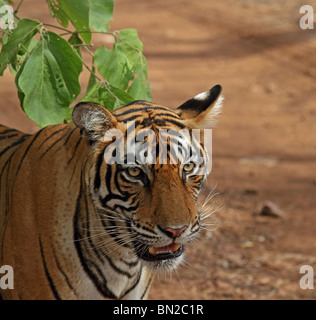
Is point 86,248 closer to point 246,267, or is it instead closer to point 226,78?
point 246,267

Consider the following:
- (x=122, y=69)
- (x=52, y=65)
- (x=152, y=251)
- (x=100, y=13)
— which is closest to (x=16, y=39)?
(x=52, y=65)

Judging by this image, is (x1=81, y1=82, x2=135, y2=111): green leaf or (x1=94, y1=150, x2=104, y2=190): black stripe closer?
(x1=94, y1=150, x2=104, y2=190): black stripe

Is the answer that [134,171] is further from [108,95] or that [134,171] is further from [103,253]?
[108,95]

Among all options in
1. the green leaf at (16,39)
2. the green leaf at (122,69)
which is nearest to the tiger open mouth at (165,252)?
the green leaf at (122,69)

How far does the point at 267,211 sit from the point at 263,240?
493 millimetres

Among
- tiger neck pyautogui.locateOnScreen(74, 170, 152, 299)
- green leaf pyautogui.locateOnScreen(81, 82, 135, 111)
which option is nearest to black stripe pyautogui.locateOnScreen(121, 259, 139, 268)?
tiger neck pyautogui.locateOnScreen(74, 170, 152, 299)

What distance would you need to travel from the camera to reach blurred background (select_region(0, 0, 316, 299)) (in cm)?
517

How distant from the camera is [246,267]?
17.2 ft

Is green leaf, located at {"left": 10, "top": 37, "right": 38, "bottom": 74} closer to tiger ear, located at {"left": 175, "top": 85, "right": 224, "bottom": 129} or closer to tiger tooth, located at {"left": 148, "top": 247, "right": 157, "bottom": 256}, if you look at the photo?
tiger ear, located at {"left": 175, "top": 85, "right": 224, "bottom": 129}

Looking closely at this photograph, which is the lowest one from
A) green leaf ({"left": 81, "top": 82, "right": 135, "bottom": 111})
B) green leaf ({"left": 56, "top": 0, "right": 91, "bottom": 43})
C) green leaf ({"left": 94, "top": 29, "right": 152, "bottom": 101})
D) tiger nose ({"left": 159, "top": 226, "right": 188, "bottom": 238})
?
tiger nose ({"left": 159, "top": 226, "right": 188, "bottom": 238})

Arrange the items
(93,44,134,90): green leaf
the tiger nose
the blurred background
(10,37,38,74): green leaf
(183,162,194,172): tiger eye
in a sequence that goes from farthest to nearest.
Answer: the blurred background, (93,44,134,90): green leaf, (10,37,38,74): green leaf, (183,162,194,172): tiger eye, the tiger nose

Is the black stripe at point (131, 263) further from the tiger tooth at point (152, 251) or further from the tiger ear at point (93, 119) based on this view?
the tiger ear at point (93, 119)

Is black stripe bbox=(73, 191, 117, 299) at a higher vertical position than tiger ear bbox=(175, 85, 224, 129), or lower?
lower

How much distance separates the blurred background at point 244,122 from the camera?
17.0 feet
